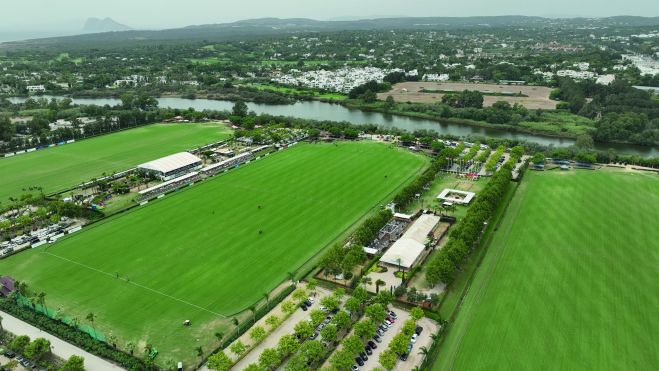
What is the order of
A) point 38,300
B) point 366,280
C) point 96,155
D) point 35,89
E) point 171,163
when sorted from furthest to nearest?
point 35,89
point 96,155
point 171,163
point 366,280
point 38,300

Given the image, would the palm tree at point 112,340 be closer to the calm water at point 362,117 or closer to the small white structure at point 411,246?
the small white structure at point 411,246

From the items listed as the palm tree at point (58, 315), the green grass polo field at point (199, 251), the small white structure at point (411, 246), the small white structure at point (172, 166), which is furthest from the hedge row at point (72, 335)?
the small white structure at point (172, 166)

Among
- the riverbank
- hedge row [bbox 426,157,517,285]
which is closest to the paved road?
hedge row [bbox 426,157,517,285]

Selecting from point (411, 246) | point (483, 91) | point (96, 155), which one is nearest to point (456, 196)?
point (411, 246)

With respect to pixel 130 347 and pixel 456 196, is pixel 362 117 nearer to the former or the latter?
pixel 456 196

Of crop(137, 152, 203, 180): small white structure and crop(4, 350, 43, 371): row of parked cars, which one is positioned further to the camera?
crop(137, 152, 203, 180): small white structure

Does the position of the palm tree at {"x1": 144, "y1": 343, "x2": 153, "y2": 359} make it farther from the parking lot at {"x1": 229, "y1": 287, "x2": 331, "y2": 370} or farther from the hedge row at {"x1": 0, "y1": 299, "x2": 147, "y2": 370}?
the parking lot at {"x1": 229, "y1": 287, "x2": 331, "y2": 370}

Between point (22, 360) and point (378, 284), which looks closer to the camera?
point (22, 360)
